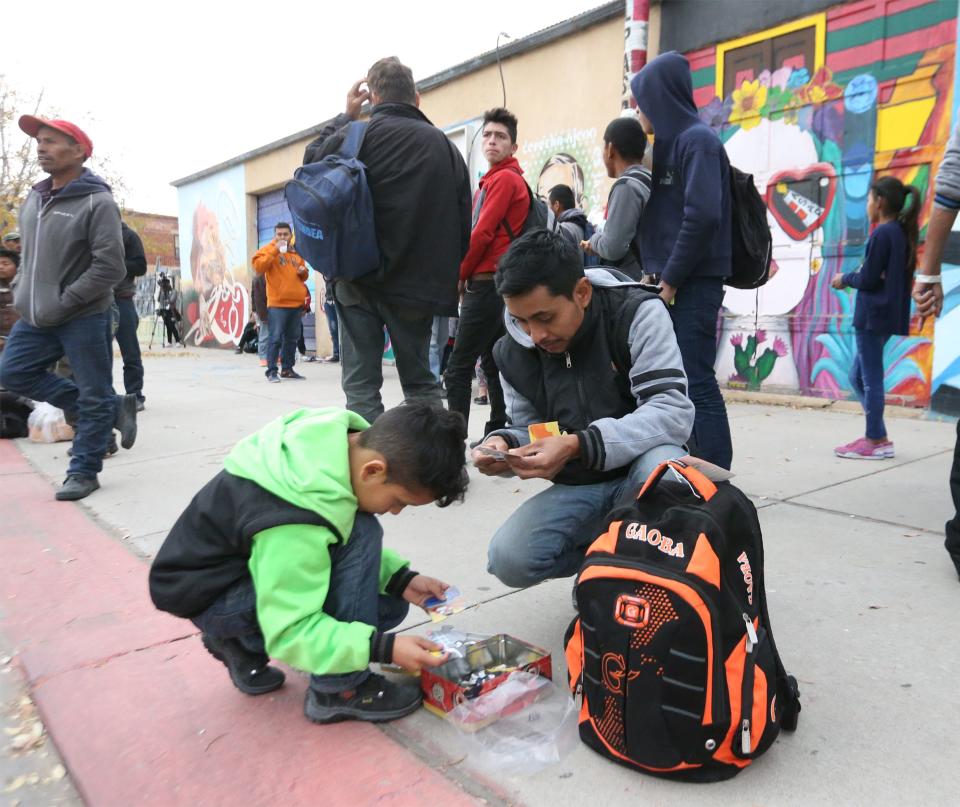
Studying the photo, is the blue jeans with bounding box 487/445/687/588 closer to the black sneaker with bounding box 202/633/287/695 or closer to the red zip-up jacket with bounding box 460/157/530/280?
the black sneaker with bounding box 202/633/287/695

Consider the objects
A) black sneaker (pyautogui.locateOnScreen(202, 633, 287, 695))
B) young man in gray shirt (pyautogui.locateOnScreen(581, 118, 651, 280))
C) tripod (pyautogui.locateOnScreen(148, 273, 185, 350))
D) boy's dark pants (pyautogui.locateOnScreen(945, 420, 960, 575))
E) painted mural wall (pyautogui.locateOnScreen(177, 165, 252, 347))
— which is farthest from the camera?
tripod (pyautogui.locateOnScreen(148, 273, 185, 350))

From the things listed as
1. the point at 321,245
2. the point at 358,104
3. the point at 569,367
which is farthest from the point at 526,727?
the point at 358,104

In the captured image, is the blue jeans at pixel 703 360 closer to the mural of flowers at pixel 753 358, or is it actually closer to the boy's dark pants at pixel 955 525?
the boy's dark pants at pixel 955 525

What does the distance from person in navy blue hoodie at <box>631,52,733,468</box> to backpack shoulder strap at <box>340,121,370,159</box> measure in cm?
130

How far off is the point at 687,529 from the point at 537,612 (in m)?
1.02

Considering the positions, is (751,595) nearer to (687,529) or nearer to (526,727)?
(687,529)

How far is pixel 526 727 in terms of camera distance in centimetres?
184

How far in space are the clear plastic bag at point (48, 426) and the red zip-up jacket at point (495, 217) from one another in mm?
3506

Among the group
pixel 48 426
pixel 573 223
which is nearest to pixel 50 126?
pixel 48 426

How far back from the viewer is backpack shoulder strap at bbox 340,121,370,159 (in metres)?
3.71

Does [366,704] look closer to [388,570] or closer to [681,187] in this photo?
[388,570]

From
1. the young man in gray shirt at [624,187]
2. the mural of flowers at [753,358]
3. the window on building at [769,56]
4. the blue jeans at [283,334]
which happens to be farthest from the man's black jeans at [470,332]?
the blue jeans at [283,334]

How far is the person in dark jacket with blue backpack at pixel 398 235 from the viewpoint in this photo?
376cm

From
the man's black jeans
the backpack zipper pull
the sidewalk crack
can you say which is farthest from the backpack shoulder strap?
the backpack zipper pull
